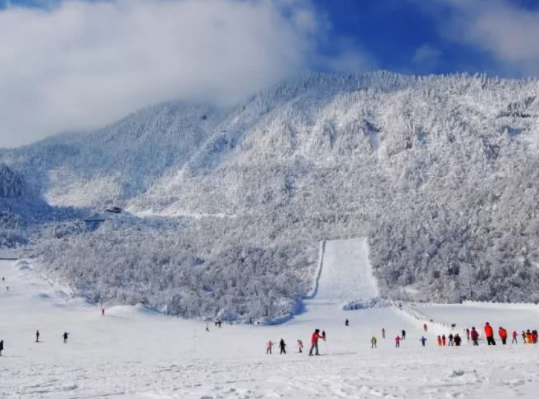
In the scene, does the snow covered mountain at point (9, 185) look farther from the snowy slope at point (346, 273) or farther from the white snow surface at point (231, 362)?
the white snow surface at point (231, 362)

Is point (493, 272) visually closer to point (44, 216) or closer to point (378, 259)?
point (378, 259)

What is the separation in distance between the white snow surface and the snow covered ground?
0.05 m

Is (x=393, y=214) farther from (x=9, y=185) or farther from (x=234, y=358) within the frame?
(x=9, y=185)

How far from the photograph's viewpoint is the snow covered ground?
524 inches

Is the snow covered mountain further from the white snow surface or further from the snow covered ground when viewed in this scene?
the white snow surface

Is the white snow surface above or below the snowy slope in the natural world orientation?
below

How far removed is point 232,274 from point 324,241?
2751 centimetres

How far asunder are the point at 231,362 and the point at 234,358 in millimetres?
3360

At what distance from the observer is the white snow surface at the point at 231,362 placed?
1314 cm

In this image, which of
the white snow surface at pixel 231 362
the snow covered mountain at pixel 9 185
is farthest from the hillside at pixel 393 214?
the snow covered mountain at pixel 9 185

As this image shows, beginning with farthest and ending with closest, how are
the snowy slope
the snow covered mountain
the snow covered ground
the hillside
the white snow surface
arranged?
the snow covered mountain < the hillside < the snowy slope < the snow covered ground < the white snow surface

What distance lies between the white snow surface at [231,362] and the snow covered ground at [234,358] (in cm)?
5

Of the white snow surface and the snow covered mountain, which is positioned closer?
the white snow surface

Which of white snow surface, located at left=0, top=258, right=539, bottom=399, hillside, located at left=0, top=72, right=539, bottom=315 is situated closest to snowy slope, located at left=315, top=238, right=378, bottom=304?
hillside, located at left=0, top=72, right=539, bottom=315
